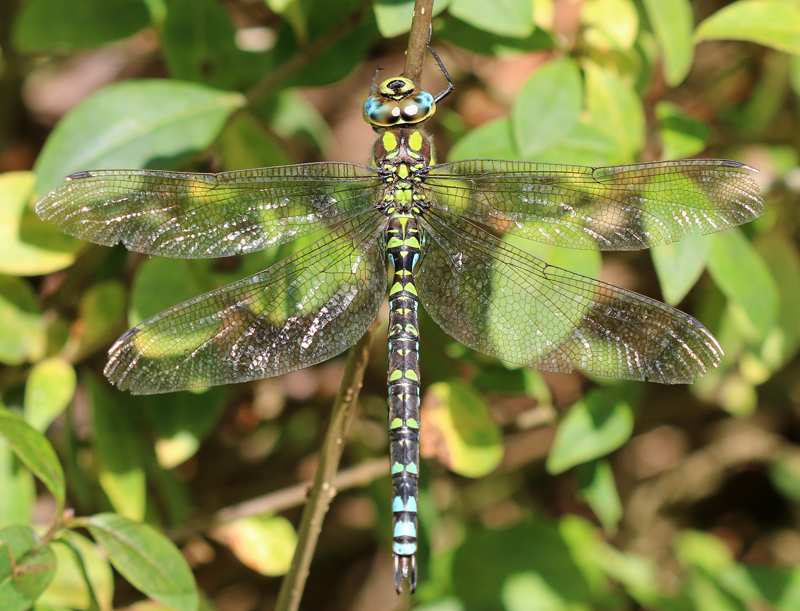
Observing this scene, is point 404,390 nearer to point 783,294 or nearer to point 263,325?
point 263,325

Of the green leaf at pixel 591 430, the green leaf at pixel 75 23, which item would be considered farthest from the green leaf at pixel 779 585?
the green leaf at pixel 75 23

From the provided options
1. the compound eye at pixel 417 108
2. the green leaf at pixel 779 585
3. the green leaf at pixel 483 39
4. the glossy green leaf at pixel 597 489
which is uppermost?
the green leaf at pixel 483 39

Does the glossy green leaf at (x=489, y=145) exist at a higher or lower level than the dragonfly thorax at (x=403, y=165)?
higher

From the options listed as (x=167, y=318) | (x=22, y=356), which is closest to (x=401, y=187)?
(x=167, y=318)

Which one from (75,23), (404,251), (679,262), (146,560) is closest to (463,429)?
(404,251)

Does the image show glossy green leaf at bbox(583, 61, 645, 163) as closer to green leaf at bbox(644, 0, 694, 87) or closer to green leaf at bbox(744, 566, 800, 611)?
green leaf at bbox(644, 0, 694, 87)

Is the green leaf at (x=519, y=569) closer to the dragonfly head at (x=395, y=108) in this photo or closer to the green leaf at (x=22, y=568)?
the green leaf at (x=22, y=568)
